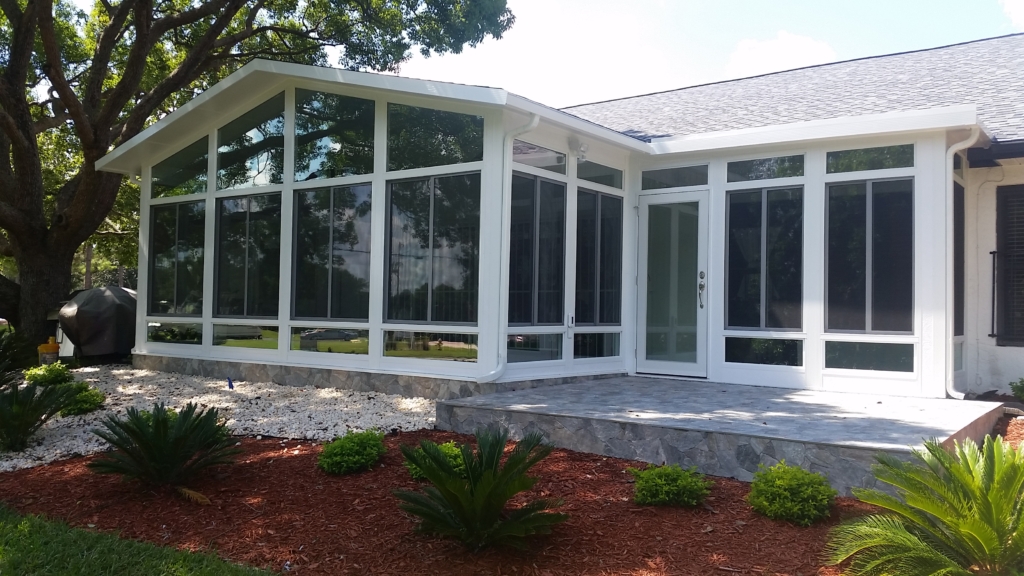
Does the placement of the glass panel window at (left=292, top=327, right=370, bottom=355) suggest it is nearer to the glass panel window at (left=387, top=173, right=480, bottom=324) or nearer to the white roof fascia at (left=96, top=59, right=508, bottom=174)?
the glass panel window at (left=387, top=173, right=480, bottom=324)

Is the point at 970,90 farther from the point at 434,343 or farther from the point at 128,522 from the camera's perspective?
the point at 128,522

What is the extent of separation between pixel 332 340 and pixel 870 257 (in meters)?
6.24

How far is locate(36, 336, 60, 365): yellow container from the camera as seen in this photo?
457 inches

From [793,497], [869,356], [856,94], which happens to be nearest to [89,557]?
[793,497]

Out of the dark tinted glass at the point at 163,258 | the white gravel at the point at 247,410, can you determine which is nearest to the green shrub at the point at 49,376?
the white gravel at the point at 247,410

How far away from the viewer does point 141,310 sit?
37.4 ft

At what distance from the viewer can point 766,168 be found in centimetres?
841

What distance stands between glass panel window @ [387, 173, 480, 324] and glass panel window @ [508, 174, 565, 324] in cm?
43

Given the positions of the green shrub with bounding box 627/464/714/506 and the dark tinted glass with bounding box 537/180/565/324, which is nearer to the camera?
the green shrub with bounding box 627/464/714/506

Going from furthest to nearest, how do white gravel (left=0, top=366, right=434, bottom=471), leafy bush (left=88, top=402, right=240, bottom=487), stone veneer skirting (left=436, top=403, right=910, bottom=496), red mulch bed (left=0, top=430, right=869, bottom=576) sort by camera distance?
white gravel (left=0, top=366, right=434, bottom=471)
leafy bush (left=88, top=402, right=240, bottom=487)
stone veneer skirting (left=436, top=403, right=910, bottom=496)
red mulch bed (left=0, top=430, right=869, bottom=576)

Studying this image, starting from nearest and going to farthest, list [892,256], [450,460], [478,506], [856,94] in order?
[478,506]
[450,460]
[892,256]
[856,94]

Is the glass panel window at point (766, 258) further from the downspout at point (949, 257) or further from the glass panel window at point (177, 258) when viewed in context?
the glass panel window at point (177, 258)

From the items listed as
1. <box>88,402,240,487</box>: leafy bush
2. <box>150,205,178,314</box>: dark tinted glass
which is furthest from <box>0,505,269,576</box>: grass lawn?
<box>150,205,178,314</box>: dark tinted glass

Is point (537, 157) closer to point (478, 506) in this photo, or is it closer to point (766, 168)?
point (766, 168)
